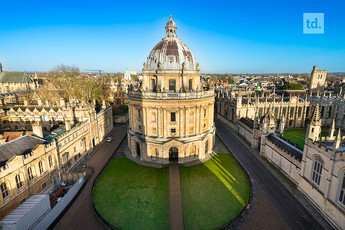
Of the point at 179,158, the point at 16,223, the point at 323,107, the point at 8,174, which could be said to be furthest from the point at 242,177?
the point at 323,107

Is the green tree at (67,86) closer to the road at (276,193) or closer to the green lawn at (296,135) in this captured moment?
the road at (276,193)

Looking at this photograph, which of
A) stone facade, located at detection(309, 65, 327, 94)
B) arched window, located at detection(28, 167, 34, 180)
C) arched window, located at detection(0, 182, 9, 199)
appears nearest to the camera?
arched window, located at detection(0, 182, 9, 199)

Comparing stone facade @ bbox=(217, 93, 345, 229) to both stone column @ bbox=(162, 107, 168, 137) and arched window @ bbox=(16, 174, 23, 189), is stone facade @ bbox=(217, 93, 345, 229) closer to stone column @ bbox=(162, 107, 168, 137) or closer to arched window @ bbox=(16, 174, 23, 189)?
stone column @ bbox=(162, 107, 168, 137)

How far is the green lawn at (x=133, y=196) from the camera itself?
2086cm

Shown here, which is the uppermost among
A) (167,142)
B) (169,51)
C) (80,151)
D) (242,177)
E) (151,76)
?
(169,51)

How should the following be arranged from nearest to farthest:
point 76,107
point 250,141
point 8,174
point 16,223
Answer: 1. point 16,223
2. point 8,174
3. point 76,107
4. point 250,141

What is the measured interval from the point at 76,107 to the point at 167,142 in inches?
847

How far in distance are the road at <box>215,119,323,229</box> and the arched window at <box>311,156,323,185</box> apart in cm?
370

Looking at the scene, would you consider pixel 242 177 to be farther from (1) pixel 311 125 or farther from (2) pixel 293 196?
(1) pixel 311 125

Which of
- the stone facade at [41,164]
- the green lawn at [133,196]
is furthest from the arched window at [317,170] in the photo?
the stone facade at [41,164]

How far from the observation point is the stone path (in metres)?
20.2

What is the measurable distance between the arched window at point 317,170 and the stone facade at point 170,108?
55.7ft

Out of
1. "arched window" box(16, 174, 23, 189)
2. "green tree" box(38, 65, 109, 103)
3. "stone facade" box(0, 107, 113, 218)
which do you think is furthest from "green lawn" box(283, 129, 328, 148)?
"green tree" box(38, 65, 109, 103)

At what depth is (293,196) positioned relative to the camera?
23969mm
